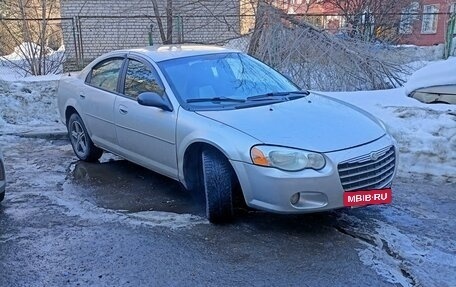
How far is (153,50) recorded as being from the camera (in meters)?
5.46

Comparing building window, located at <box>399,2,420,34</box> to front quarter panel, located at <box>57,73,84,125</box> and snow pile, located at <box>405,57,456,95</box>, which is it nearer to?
snow pile, located at <box>405,57,456,95</box>

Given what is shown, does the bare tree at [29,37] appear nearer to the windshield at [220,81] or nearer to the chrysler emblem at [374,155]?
the windshield at [220,81]

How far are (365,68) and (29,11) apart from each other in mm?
8168

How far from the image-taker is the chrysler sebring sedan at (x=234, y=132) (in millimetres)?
Result: 3760

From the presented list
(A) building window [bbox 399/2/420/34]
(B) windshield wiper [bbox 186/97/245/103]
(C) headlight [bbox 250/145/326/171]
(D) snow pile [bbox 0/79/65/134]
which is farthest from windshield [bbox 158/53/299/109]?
(A) building window [bbox 399/2/420/34]

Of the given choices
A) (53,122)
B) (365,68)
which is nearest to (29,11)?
(53,122)

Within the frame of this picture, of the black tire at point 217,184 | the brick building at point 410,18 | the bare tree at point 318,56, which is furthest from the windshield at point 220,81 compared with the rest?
the brick building at point 410,18

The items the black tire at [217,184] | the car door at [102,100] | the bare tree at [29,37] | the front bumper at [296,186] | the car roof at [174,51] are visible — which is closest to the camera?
the front bumper at [296,186]

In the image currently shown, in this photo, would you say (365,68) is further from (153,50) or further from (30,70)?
(30,70)

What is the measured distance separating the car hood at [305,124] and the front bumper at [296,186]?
145 millimetres

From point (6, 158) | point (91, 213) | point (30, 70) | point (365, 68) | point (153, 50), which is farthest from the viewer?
point (30, 70)

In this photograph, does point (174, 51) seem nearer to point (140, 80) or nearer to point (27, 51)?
point (140, 80)

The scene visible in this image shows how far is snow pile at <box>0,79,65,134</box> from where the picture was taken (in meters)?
8.04

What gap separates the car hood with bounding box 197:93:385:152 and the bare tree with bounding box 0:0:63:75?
27.8ft
